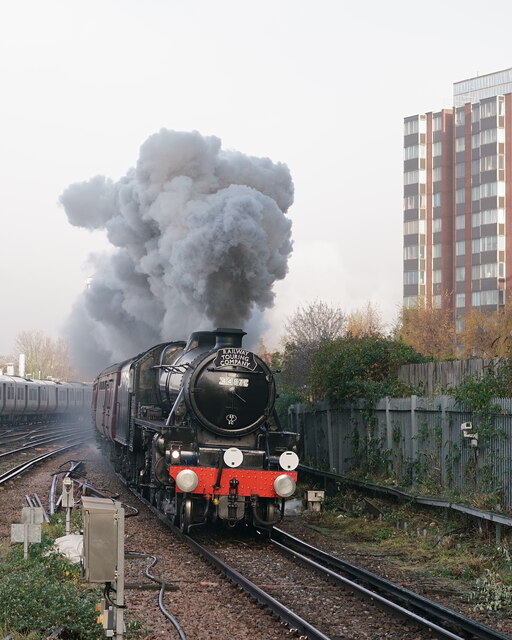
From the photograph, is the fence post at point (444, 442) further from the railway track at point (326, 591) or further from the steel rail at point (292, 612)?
the steel rail at point (292, 612)

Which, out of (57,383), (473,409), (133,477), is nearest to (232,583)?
(473,409)

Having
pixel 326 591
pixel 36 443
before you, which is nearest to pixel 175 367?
pixel 326 591

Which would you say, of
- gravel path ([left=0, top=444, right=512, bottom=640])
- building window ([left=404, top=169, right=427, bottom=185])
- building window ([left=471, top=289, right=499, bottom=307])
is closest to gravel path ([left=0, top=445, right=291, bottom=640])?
gravel path ([left=0, top=444, right=512, bottom=640])

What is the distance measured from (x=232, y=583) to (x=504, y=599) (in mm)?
3147

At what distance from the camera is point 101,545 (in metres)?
6.12

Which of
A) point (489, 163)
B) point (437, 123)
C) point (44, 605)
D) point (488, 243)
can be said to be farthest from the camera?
point (437, 123)

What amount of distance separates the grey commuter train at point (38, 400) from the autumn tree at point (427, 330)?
75.4 feet

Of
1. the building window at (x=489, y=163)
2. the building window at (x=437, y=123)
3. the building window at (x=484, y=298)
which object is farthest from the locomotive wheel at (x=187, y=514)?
the building window at (x=437, y=123)

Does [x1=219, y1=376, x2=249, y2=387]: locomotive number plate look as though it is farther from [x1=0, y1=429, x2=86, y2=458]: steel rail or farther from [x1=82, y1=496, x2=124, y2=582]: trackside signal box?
[x1=0, y1=429, x2=86, y2=458]: steel rail

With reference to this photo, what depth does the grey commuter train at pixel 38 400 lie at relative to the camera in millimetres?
48628

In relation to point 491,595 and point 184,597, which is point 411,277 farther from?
point 184,597

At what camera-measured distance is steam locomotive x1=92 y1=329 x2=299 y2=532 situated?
13234 mm

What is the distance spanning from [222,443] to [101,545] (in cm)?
785

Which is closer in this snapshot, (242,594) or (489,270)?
(242,594)
